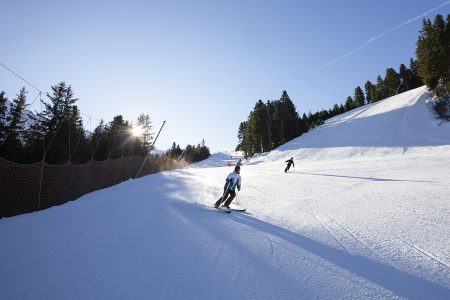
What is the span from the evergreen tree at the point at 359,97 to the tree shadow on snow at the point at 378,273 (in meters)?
110

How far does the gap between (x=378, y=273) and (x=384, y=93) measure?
10269 cm

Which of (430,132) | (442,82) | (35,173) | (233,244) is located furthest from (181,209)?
(442,82)

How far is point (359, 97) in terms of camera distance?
106 meters

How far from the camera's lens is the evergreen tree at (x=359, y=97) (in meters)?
106

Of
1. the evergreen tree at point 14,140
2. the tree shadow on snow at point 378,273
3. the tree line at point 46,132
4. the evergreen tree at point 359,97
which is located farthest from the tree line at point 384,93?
the evergreen tree at point 14,140

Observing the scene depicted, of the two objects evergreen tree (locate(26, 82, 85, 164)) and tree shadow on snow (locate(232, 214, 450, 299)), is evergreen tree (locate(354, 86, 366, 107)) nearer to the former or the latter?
evergreen tree (locate(26, 82, 85, 164))

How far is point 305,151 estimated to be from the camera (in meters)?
46.2

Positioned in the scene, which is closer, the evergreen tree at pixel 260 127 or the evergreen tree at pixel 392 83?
the evergreen tree at pixel 260 127

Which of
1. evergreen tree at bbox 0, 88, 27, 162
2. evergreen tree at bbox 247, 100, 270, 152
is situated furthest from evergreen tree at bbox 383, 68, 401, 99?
evergreen tree at bbox 0, 88, 27, 162

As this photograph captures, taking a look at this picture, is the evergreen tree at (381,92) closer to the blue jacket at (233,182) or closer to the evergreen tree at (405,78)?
the evergreen tree at (405,78)

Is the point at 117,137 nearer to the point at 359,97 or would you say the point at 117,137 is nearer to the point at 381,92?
the point at 381,92

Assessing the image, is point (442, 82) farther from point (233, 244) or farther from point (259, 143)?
point (233, 244)

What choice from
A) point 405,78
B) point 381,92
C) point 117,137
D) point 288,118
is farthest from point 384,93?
point 117,137

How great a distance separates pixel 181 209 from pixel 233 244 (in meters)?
5.43
